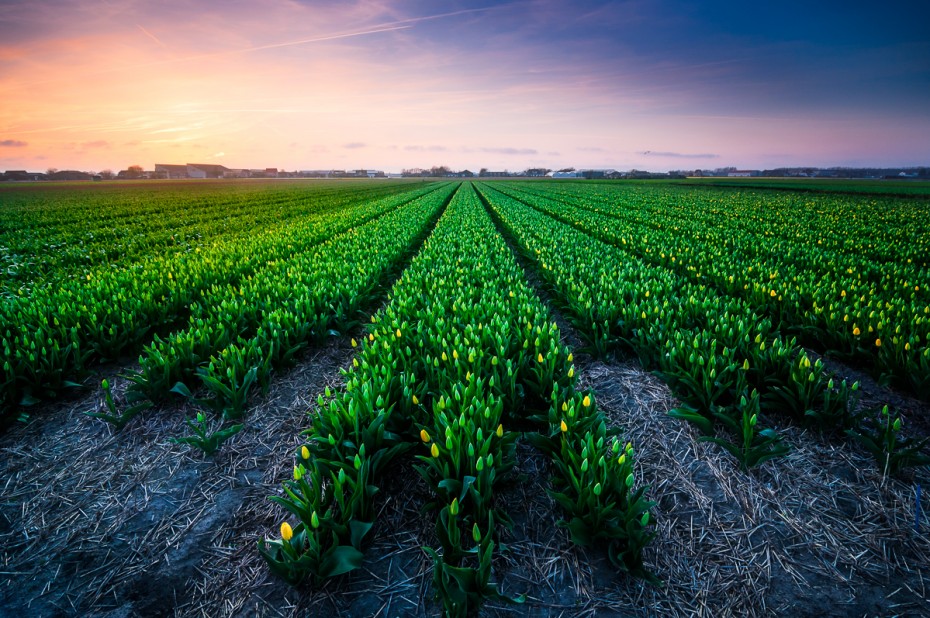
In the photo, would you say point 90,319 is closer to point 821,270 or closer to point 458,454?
point 458,454

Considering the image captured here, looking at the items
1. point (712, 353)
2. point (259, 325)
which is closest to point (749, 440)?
point (712, 353)

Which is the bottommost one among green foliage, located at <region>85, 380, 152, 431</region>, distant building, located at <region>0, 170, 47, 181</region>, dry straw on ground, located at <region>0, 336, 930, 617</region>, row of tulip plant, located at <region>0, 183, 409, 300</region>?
dry straw on ground, located at <region>0, 336, 930, 617</region>

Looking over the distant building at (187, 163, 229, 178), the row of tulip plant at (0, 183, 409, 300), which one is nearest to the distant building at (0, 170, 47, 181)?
the distant building at (187, 163, 229, 178)

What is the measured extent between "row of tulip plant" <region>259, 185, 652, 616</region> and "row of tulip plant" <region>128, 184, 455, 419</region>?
1.15m

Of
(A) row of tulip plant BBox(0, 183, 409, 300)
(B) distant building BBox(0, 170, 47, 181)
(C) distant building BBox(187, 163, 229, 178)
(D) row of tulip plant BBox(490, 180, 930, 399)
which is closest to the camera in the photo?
(D) row of tulip plant BBox(490, 180, 930, 399)

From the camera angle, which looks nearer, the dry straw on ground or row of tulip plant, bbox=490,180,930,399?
the dry straw on ground

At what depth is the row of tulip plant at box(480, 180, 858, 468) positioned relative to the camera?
3.46 metres

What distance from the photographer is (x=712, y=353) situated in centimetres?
382

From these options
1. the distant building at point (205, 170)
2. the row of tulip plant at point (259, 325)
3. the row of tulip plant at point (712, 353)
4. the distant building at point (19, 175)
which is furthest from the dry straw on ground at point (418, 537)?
the distant building at point (205, 170)

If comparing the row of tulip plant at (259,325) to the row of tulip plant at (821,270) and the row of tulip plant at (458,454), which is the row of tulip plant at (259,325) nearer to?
the row of tulip plant at (458,454)

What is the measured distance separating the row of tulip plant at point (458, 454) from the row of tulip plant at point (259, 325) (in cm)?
115

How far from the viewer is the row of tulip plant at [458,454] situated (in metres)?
2.28

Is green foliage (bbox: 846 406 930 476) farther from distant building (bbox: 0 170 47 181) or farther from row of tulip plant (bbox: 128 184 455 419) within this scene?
distant building (bbox: 0 170 47 181)

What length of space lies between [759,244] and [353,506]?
41.4 ft
